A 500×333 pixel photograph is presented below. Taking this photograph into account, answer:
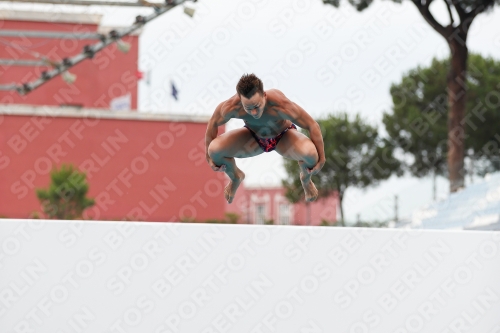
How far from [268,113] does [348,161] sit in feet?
81.5

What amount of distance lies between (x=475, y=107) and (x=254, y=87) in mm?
26989

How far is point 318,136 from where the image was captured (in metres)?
5.91

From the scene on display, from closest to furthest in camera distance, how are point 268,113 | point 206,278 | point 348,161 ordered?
point 206,278, point 268,113, point 348,161

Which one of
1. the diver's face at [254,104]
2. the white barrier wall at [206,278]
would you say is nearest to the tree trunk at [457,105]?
the white barrier wall at [206,278]

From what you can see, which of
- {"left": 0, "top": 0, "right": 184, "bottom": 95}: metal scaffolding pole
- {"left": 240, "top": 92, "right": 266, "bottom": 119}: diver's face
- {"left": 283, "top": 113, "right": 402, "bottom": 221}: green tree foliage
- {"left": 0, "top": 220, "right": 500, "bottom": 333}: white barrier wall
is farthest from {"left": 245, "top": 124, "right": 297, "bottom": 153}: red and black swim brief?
{"left": 283, "top": 113, "right": 402, "bottom": 221}: green tree foliage

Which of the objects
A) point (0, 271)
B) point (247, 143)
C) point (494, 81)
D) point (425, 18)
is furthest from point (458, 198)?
point (494, 81)

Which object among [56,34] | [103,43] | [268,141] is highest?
[56,34]

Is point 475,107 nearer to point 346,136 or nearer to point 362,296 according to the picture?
point 346,136

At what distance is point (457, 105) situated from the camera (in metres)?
19.9

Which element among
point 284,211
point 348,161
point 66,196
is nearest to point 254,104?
point 66,196

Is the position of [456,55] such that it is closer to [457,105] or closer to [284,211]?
[457,105]

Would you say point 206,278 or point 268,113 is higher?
point 268,113

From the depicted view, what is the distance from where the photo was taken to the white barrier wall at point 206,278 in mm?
5555

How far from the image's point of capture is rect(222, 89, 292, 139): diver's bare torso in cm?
575
